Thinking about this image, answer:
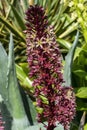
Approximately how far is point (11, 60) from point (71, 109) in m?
0.68

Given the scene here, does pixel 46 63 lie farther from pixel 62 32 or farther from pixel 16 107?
pixel 62 32

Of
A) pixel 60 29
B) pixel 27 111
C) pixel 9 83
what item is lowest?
pixel 27 111

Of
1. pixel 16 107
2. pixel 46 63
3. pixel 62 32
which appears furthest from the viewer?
pixel 62 32

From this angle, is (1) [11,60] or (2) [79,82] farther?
(2) [79,82]

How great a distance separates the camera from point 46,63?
1.57m

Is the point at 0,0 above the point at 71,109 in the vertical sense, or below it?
above

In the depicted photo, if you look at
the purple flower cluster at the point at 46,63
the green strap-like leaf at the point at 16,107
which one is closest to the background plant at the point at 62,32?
the green strap-like leaf at the point at 16,107

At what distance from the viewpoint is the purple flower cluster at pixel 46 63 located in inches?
61.4

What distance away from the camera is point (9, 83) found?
2299 millimetres

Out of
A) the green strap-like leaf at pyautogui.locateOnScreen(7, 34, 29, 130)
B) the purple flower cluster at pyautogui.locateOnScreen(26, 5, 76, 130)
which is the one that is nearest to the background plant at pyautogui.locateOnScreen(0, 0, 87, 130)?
the green strap-like leaf at pyautogui.locateOnScreen(7, 34, 29, 130)

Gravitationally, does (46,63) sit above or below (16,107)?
above

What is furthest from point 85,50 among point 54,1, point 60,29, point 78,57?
point 54,1

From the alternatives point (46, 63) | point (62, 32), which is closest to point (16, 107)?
point (46, 63)

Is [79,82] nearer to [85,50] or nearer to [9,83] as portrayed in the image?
[85,50]
